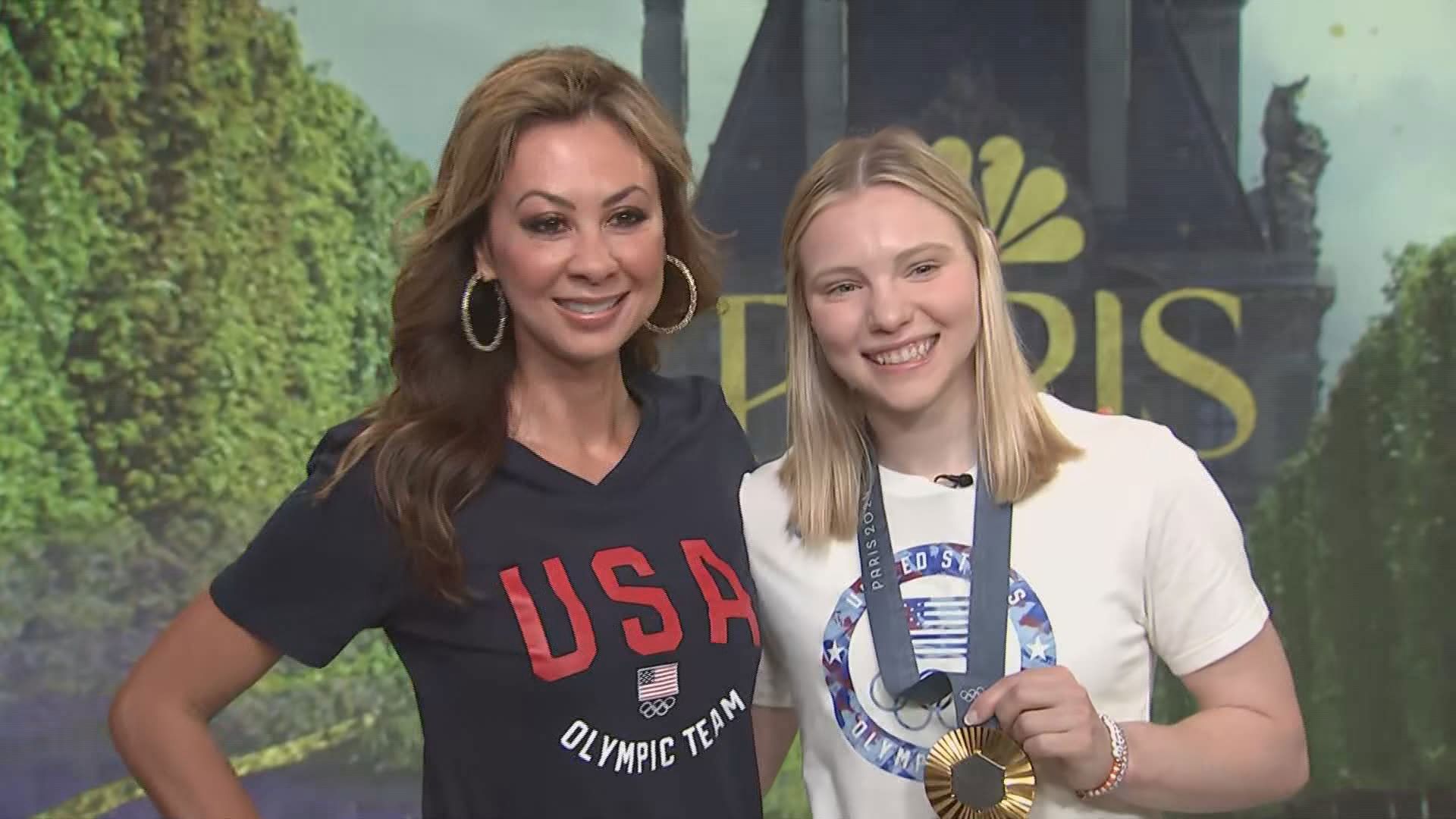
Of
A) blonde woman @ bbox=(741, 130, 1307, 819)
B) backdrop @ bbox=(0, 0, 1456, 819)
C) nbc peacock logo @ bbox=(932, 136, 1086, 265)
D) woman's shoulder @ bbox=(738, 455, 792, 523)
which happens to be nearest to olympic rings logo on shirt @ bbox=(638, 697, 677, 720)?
blonde woman @ bbox=(741, 130, 1307, 819)

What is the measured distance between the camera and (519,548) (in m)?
1.52

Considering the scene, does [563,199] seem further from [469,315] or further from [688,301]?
[688,301]

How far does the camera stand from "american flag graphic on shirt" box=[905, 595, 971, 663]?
149 cm

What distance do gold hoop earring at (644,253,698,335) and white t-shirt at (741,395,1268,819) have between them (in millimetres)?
395

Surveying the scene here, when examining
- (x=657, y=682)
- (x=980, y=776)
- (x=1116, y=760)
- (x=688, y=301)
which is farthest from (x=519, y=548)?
(x=1116, y=760)

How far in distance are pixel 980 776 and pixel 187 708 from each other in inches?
34.5

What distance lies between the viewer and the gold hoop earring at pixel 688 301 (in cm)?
175

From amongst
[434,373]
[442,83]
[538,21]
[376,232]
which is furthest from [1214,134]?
[434,373]

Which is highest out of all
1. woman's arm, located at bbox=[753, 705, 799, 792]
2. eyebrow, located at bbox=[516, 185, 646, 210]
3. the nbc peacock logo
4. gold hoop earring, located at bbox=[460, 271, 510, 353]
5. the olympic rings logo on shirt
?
the nbc peacock logo

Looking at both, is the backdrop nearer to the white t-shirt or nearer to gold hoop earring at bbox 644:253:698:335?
gold hoop earring at bbox 644:253:698:335

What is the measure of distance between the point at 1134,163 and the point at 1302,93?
18.4 inches

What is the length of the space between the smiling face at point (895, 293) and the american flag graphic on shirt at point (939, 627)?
22 centimetres

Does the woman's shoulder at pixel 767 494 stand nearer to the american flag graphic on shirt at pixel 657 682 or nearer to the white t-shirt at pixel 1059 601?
the white t-shirt at pixel 1059 601

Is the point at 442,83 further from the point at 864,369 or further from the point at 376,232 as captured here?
the point at 864,369
